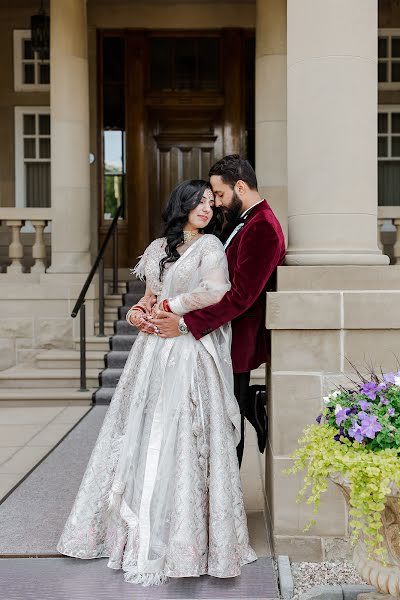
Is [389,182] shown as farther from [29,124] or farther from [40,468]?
[40,468]

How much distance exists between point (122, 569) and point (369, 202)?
2075 mm

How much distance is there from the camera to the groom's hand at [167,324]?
345cm

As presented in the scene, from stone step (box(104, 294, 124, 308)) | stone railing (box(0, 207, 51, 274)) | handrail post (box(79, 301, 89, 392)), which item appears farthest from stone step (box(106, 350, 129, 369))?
stone railing (box(0, 207, 51, 274))

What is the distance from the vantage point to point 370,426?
8.34 feet

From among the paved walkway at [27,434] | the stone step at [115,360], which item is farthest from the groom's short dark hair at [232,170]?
the stone step at [115,360]

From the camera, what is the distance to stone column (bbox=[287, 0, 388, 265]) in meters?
3.60

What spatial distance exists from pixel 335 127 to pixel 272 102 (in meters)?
5.34

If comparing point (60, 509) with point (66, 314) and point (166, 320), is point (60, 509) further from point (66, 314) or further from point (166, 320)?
point (66, 314)

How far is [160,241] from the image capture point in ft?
12.0

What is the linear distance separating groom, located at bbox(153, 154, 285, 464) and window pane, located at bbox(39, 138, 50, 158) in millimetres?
7448

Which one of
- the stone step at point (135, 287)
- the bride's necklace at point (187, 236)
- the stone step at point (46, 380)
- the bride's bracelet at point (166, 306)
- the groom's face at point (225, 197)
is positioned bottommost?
the stone step at point (46, 380)

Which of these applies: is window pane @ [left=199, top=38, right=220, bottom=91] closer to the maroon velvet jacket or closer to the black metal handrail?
the black metal handrail

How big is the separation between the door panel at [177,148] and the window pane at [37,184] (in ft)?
4.89

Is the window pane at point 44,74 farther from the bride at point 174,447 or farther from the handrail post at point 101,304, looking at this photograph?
the bride at point 174,447
